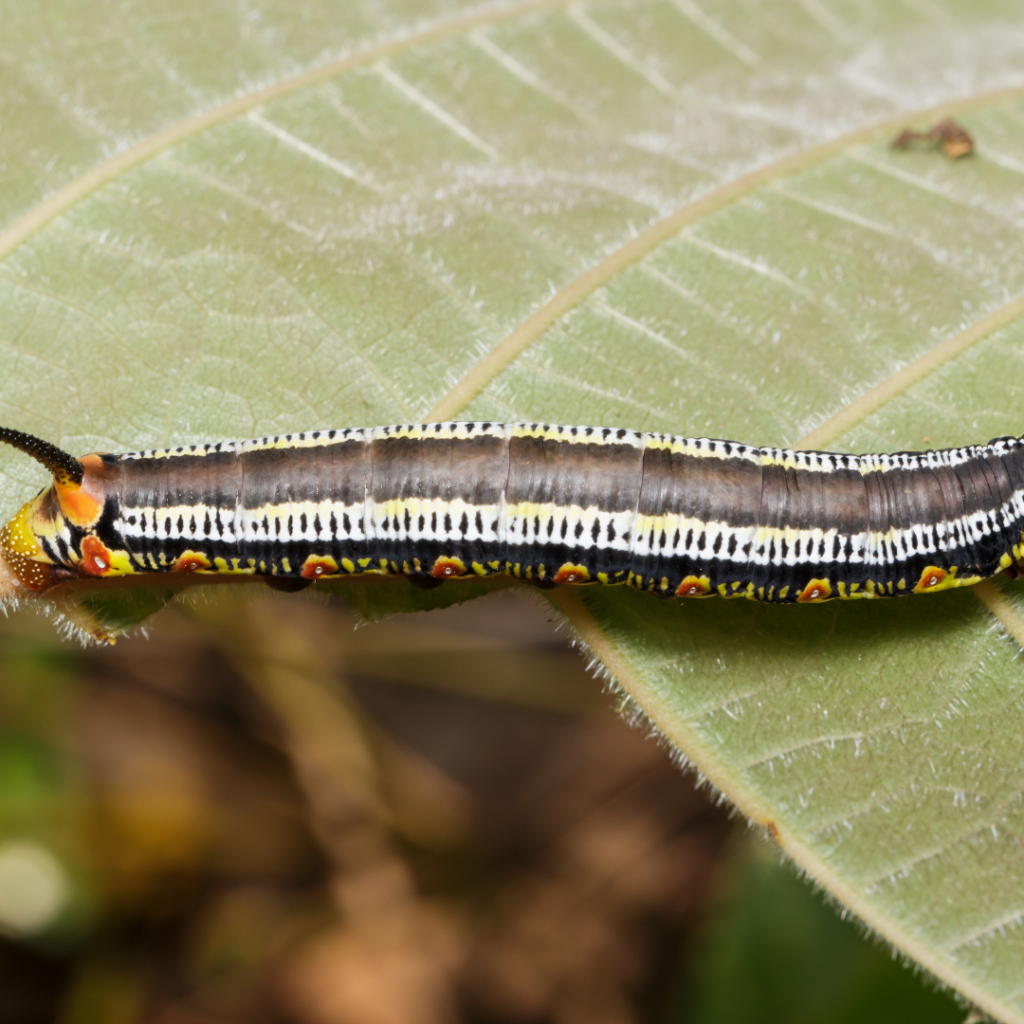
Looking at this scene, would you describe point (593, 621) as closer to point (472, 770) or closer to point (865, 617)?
point (865, 617)

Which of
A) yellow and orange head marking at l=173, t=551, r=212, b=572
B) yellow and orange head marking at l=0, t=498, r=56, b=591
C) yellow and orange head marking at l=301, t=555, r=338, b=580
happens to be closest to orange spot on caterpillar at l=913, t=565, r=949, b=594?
yellow and orange head marking at l=301, t=555, r=338, b=580

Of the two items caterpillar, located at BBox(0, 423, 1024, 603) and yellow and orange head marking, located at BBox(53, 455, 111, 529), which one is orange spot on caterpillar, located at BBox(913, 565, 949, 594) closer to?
caterpillar, located at BBox(0, 423, 1024, 603)

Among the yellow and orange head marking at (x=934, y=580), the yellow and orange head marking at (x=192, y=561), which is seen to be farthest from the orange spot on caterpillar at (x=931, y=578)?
the yellow and orange head marking at (x=192, y=561)

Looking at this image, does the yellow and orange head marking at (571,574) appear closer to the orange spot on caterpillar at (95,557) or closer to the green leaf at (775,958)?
the orange spot on caterpillar at (95,557)

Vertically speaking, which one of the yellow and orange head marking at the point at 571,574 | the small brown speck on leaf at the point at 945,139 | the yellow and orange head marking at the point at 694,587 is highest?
the small brown speck on leaf at the point at 945,139


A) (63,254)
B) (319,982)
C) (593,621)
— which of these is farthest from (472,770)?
(63,254)

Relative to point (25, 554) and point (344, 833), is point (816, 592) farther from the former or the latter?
point (344, 833)
